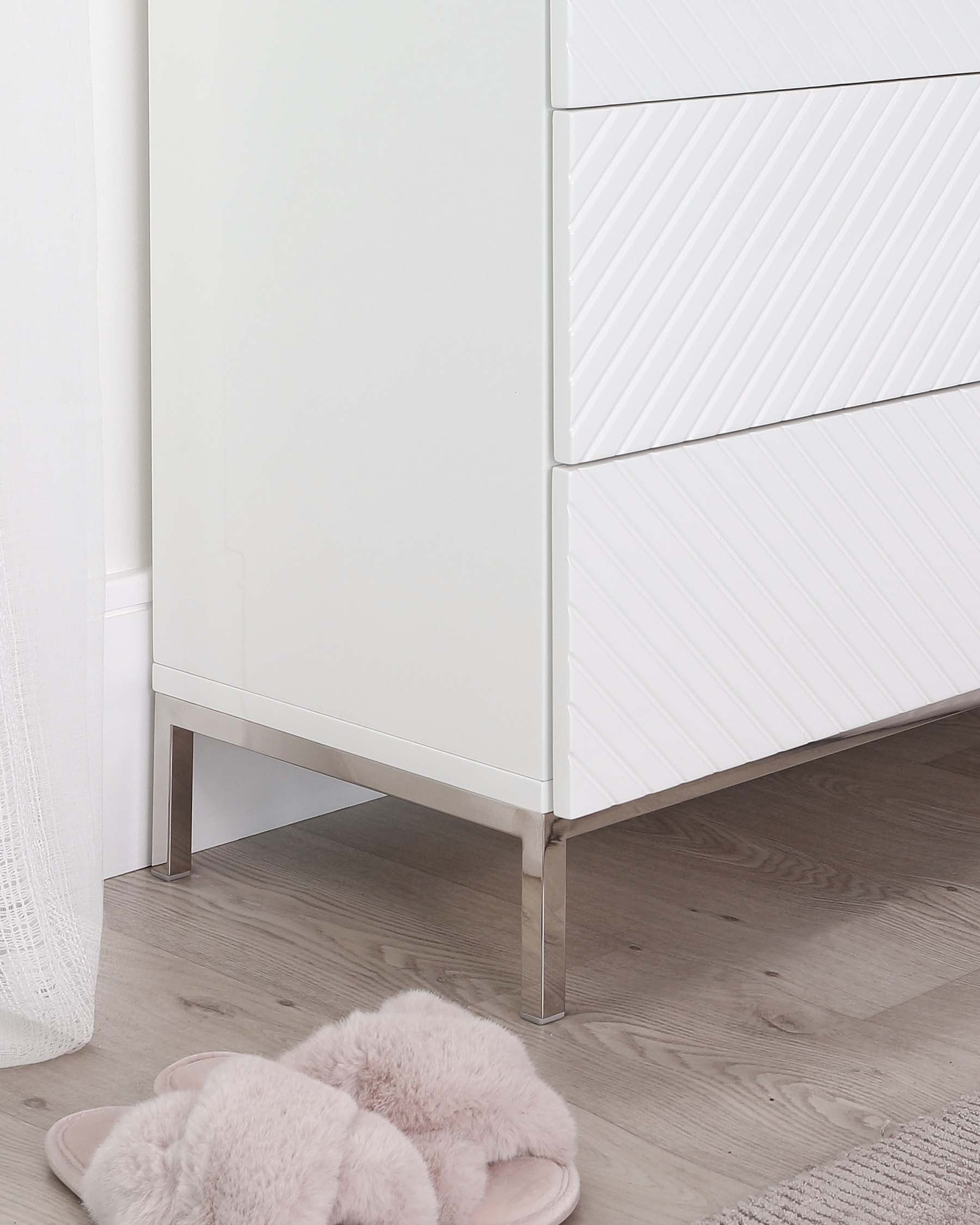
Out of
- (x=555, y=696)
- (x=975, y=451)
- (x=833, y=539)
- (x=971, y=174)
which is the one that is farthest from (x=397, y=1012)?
(x=971, y=174)

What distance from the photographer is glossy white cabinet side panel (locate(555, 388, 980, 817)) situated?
1181mm

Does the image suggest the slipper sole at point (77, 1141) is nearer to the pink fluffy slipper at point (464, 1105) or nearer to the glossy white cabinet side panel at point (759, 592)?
the pink fluffy slipper at point (464, 1105)

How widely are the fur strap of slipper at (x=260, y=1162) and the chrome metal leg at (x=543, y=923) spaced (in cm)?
31

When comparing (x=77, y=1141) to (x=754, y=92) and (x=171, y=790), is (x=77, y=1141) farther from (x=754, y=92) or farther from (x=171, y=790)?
(x=754, y=92)

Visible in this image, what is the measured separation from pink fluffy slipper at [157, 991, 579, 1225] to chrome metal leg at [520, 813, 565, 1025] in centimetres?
18

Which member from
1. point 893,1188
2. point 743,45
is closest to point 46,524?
point 743,45

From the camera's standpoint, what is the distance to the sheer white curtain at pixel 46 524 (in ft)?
3.83

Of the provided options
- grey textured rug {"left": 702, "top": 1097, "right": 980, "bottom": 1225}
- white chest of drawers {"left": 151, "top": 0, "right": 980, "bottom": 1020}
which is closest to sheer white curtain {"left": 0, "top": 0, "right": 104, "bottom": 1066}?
white chest of drawers {"left": 151, "top": 0, "right": 980, "bottom": 1020}

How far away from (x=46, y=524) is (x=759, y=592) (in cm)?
54

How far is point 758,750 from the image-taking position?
51.1 inches

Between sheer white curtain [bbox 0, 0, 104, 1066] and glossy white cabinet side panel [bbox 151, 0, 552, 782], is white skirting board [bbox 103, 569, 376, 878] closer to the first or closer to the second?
glossy white cabinet side panel [bbox 151, 0, 552, 782]

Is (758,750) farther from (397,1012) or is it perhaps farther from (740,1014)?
(397,1012)

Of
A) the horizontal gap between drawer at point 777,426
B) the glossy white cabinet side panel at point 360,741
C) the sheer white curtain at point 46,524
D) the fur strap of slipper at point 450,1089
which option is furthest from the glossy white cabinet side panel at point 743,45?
the fur strap of slipper at point 450,1089

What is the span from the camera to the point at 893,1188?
0.98 m
